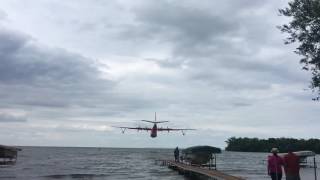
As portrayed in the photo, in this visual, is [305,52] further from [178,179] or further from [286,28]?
[178,179]

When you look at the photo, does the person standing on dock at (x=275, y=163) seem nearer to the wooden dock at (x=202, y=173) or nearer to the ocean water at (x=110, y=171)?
the wooden dock at (x=202, y=173)

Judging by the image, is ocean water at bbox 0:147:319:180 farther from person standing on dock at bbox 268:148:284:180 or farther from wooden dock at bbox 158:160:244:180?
person standing on dock at bbox 268:148:284:180

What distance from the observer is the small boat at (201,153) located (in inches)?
2277

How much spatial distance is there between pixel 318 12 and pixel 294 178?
638 cm

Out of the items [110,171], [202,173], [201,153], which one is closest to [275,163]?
[202,173]

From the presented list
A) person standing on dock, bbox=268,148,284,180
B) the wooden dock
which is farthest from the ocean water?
person standing on dock, bbox=268,148,284,180

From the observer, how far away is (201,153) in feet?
194

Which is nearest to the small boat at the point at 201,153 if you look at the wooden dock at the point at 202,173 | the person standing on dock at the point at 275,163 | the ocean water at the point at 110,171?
the wooden dock at the point at 202,173

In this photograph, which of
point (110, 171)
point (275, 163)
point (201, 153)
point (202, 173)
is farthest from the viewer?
point (110, 171)

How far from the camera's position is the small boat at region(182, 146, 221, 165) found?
57.8m

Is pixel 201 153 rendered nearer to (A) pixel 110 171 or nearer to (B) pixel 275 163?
(A) pixel 110 171

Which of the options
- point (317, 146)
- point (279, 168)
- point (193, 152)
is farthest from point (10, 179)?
point (317, 146)

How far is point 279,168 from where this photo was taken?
20.4 metres

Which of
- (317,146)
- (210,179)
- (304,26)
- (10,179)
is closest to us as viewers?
(304,26)
